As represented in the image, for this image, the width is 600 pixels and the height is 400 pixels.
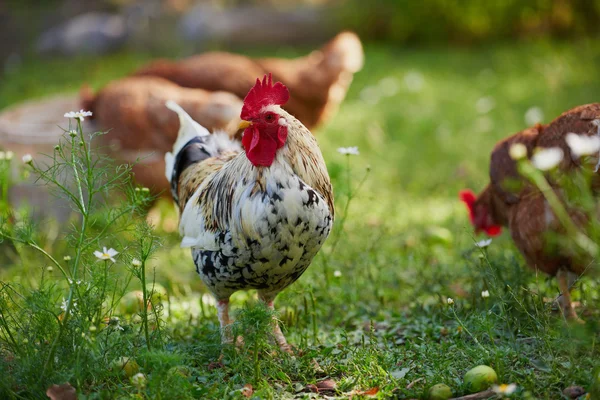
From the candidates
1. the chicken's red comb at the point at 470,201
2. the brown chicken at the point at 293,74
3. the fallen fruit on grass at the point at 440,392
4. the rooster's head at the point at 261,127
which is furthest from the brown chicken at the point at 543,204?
the brown chicken at the point at 293,74

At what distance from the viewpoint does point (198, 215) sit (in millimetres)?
3184

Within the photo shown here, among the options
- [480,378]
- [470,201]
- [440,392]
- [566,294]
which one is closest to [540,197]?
[566,294]

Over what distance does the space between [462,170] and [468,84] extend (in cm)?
318

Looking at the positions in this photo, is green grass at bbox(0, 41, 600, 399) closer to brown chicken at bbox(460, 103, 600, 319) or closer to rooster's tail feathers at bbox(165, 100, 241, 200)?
brown chicken at bbox(460, 103, 600, 319)

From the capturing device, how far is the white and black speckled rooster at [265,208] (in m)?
2.73

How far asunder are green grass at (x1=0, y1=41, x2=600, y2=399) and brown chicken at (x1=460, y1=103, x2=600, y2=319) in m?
0.14

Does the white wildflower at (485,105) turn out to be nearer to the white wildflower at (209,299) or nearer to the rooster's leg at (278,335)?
the white wildflower at (209,299)

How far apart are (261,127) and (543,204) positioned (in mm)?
1398

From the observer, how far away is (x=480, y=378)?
8.48 feet

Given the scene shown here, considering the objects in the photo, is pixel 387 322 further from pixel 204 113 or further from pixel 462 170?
pixel 462 170

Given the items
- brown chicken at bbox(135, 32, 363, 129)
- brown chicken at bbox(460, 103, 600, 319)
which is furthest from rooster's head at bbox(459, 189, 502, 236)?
brown chicken at bbox(135, 32, 363, 129)

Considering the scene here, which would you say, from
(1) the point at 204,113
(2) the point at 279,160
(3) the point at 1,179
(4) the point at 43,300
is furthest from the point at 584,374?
(1) the point at 204,113

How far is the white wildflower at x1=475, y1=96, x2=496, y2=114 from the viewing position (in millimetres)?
7821

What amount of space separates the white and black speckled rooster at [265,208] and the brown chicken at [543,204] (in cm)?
95
